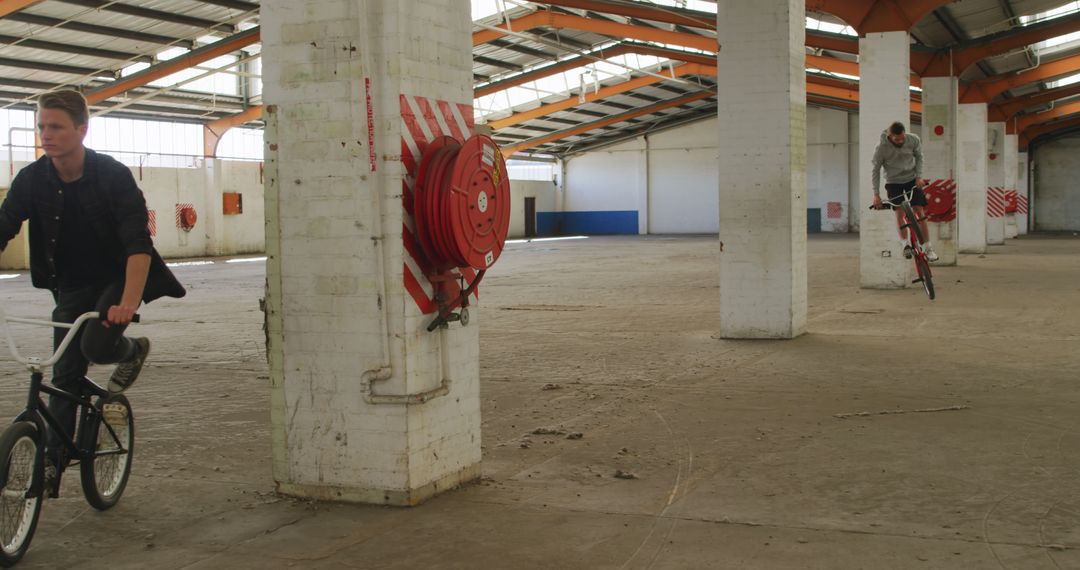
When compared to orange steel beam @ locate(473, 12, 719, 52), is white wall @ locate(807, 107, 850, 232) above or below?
below

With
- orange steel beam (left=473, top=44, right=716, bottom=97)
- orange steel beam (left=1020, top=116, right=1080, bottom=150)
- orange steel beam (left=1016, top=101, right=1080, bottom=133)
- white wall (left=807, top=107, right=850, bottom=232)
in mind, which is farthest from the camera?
white wall (left=807, top=107, right=850, bottom=232)

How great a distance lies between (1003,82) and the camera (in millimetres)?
26734

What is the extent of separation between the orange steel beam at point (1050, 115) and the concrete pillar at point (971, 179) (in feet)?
46.7

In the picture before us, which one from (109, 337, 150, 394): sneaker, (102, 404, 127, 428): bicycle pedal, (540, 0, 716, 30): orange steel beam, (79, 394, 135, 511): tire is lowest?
(79, 394, 135, 511): tire

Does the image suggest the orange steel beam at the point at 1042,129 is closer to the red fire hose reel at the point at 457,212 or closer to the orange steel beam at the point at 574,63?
the orange steel beam at the point at 574,63

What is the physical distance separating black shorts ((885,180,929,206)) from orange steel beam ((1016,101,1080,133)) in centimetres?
3017

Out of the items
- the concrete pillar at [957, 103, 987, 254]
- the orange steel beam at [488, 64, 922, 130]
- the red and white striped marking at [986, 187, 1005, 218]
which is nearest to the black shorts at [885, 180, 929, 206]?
the concrete pillar at [957, 103, 987, 254]

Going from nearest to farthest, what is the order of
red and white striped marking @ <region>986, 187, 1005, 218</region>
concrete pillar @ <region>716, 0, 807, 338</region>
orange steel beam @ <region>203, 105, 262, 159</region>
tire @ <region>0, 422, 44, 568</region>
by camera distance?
tire @ <region>0, 422, 44, 568</region> < concrete pillar @ <region>716, 0, 807, 338</region> < red and white striped marking @ <region>986, 187, 1005, 218</region> < orange steel beam @ <region>203, 105, 262, 159</region>

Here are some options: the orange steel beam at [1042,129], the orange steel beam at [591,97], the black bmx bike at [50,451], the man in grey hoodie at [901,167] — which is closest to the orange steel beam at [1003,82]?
the orange steel beam at [591,97]

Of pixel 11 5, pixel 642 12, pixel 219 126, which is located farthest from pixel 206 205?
pixel 642 12

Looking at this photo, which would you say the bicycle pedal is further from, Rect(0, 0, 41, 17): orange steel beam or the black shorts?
Rect(0, 0, 41, 17): orange steel beam

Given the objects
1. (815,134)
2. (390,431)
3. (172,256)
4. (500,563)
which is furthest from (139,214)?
(815,134)

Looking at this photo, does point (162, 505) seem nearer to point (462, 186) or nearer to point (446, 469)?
point (446, 469)

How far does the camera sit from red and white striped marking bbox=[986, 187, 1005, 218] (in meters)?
31.8
